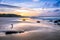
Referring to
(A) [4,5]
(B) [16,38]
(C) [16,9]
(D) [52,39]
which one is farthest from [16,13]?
(D) [52,39]

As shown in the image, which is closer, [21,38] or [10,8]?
[21,38]

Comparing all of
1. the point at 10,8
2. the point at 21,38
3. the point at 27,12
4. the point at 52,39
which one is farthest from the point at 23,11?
the point at 52,39

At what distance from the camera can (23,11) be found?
25.1 ft

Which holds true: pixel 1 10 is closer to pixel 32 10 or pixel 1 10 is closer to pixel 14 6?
pixel 14 6

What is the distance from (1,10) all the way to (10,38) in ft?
5.74

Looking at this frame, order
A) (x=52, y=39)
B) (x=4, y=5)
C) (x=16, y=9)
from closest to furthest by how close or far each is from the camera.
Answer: (x=52, y=39), (x=4, y=5), (x=16, y=9)

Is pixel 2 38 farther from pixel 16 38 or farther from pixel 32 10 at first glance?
pixel 32 10

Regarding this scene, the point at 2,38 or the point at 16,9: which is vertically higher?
the point at 16,9

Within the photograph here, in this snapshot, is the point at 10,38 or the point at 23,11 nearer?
the point at 10,38

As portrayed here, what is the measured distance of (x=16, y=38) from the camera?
21.0 feet

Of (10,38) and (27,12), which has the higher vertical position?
(27,12)

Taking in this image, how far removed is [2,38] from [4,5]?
1791mm

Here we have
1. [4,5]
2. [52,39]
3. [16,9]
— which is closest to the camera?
[52,39]

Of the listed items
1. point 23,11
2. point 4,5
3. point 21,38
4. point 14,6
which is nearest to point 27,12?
point 23,11
